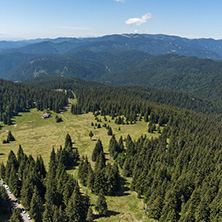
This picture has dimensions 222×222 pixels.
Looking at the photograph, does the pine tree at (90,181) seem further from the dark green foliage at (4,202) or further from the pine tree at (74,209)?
the dark green foliage at (4,202)

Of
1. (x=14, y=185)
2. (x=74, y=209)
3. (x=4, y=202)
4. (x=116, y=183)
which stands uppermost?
(x=14, y=185)

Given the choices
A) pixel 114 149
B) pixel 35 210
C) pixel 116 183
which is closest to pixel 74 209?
pixel 35 210

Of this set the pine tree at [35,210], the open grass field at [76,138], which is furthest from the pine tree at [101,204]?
the pine tree at [35,210]

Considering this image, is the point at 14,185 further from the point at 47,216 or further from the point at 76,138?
the point at 76,138

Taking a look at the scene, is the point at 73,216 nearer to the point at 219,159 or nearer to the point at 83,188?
the point at 83,188

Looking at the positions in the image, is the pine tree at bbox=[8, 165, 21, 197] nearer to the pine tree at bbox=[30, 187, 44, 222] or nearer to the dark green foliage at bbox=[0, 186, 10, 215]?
the dark green foliage at bbox=[0, 186, 10, 215]

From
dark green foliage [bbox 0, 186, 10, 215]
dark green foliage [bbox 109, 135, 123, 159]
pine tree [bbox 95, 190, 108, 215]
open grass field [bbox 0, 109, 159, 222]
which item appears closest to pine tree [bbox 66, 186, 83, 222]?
pine tree [bbox 95, 190, 108, 215]

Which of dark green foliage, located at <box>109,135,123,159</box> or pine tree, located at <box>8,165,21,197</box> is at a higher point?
pine tree, located at <box>8,165,21,197</box>

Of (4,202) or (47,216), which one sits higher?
(4,202)

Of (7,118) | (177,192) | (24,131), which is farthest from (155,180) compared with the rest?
(7,118)
